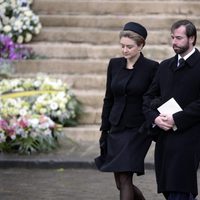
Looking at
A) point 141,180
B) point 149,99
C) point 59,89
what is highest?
point 149,99

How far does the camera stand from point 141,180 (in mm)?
8977

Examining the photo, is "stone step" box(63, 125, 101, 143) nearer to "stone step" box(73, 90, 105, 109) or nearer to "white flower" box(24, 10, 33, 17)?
"stone step" box(73, 90, 105, 109)

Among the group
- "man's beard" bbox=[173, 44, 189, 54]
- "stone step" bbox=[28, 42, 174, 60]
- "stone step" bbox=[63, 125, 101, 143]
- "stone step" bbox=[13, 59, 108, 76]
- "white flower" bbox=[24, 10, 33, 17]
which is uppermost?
"man's beard" bbox=[173, 44, 189, 54]

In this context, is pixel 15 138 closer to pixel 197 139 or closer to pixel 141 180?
pixel 141 180

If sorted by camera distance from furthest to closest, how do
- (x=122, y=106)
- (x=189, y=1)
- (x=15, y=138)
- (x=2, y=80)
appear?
1. (x=189, y=1)
2. (x=2, y=80)
3. (x=15, y=138)
4. (x=122, y=106)

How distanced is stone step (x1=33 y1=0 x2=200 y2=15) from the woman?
6.32m

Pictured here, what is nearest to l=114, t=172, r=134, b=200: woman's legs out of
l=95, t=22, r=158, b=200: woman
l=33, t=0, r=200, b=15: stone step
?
l=95, t=22, r=158, b=200: woman

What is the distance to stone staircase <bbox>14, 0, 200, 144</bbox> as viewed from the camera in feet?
38.3

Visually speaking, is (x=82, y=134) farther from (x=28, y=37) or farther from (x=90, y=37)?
(x=28, y=37)

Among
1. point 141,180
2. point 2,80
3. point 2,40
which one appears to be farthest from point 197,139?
point 2,40

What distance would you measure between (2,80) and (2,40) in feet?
3.72

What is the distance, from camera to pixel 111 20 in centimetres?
1293

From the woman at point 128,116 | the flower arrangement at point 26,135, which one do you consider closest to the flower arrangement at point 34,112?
the flower arrangement at point 26,135

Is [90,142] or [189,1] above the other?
[189,1]
